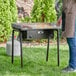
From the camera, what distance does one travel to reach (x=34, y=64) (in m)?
7.85

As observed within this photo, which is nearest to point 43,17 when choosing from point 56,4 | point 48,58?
point 56,4

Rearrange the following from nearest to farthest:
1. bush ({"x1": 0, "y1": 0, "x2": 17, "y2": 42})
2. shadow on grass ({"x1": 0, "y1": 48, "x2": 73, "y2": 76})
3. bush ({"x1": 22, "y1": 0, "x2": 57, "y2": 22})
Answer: shadow on grass ({"x1": 0, "y1": 48, "x2": 73, "y2": 76}), bush ({"x1": 0, "y1": 0, "x2": 17, "y2": 42}), bush ({"x1": 22, "y1": 0, "x2": 57, "y2": 22})

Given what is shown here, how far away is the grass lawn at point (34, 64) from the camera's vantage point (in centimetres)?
709

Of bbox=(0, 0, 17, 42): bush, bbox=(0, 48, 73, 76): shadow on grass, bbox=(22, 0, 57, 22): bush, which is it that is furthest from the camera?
bbox=(22, 0, 57, 22): bush

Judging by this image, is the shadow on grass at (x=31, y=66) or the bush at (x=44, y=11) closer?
the shadow on grass at (x=31, y=66)

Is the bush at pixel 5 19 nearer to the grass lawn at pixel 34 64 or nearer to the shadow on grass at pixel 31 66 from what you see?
the grass lawn at pixel 34 64

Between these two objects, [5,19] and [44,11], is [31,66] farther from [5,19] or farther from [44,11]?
[44,11]

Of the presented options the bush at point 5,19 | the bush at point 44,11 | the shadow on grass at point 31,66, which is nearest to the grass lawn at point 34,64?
the shadow on grass at point 31,66

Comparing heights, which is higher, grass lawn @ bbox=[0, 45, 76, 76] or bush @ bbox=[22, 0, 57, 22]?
bush @ bbox=[22, 0, 57, 22]

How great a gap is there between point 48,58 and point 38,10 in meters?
2.98

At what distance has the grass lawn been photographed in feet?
23.3

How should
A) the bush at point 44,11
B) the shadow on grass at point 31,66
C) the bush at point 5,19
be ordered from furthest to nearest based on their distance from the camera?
the bush at point 44,11 < the bush at point 5,19 < the shadow on grass at point 31,66

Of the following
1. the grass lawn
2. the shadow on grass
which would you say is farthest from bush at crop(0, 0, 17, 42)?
the shadow on grass

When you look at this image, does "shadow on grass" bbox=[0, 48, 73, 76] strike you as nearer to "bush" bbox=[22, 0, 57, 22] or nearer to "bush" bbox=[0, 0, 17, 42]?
"bush" bbox=[0, 0, 17, 42]
